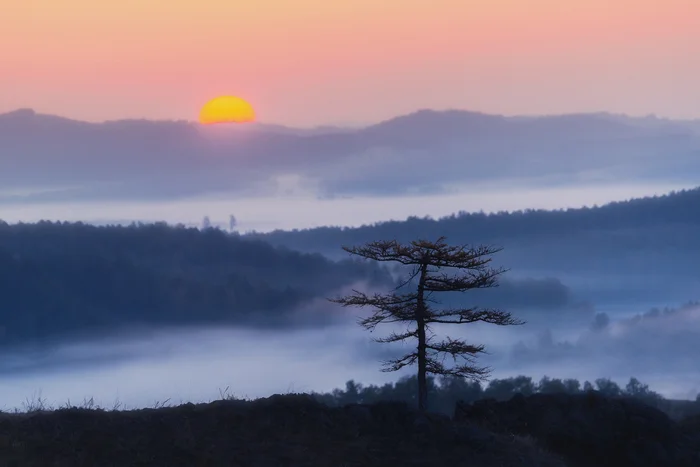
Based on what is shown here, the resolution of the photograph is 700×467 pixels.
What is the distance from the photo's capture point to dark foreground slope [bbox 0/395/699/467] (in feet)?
84.6

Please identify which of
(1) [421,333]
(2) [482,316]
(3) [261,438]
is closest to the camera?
(3) [261,438]

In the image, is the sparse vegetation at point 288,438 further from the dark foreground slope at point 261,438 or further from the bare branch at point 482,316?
the bare branch at point 482,316

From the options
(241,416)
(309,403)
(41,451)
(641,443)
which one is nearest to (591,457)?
(641,443)

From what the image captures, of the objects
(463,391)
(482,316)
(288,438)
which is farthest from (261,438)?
(463,391)

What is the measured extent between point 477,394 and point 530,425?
113 feet

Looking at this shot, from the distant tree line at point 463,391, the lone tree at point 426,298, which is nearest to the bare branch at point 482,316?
the lone tree at point 426,298

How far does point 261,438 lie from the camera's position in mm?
27750

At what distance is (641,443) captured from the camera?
33.1m

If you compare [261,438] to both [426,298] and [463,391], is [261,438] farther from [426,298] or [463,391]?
[463,391]

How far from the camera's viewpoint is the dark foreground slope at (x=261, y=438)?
84.6 feet

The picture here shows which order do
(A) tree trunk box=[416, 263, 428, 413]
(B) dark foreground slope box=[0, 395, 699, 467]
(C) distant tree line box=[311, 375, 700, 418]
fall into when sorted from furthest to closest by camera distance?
(C) distant tree line box=[311, 375, 700, 418] < (A) tree trunk box=[416, 263, 428, 413] < (B) dark foreground slope box=[0, 395, 699, 467]

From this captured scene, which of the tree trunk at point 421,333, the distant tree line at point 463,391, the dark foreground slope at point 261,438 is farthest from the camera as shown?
the distant tree line at point 463,391

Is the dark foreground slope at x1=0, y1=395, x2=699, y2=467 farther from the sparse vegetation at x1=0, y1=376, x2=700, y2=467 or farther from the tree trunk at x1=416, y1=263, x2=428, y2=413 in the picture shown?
the tree trunk at x1=416, y1=263, x2=428, y2=413

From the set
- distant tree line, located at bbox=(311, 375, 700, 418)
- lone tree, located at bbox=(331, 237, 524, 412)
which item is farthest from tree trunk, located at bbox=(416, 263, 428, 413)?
distant tree line, located at bbox=(311, 375, 700, 418)
